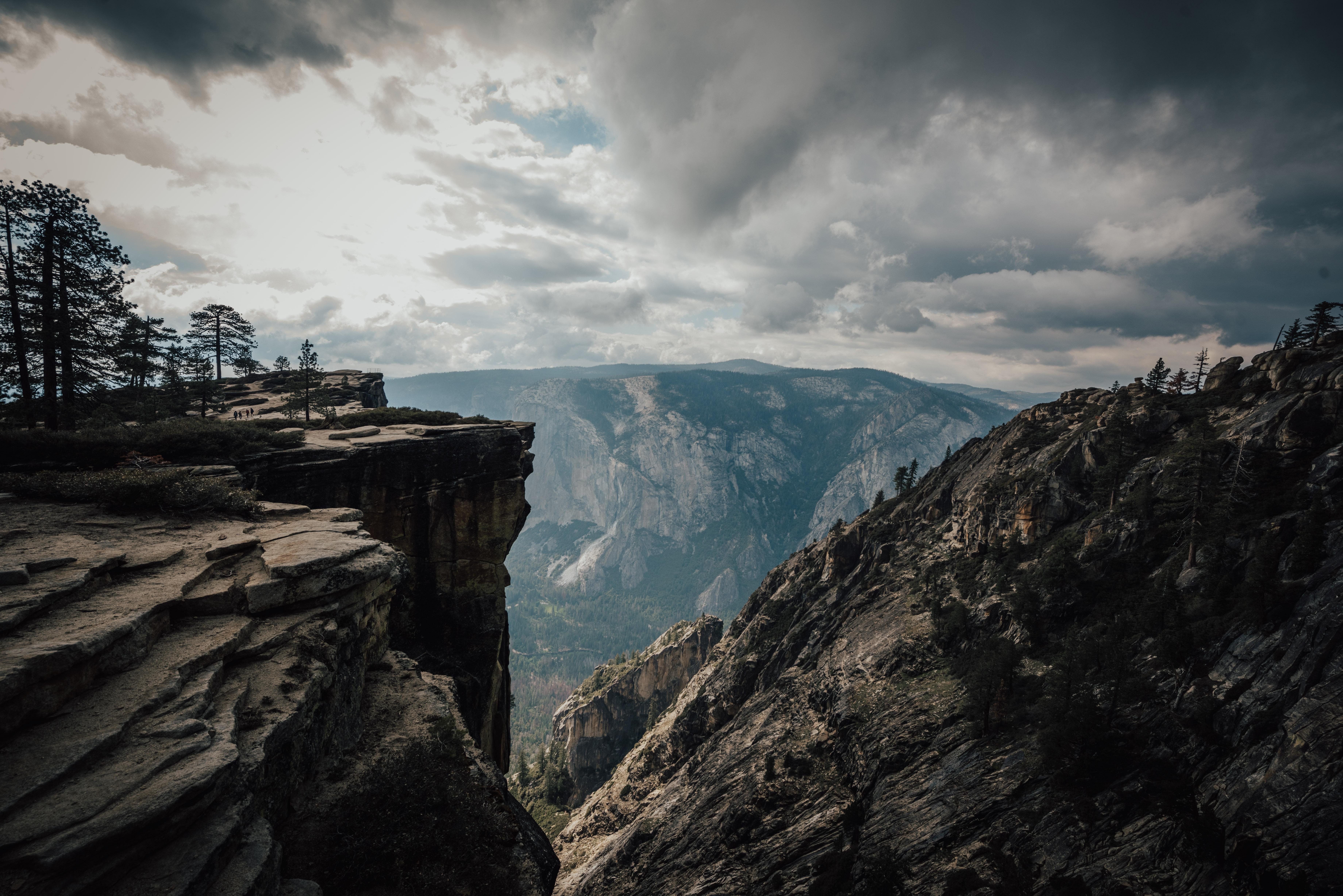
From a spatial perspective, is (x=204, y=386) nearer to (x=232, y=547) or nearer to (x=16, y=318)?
(x=16, y=318)

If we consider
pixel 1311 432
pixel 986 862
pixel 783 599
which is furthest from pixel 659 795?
pixel 1311 432

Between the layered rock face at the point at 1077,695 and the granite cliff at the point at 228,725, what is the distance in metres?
28.0

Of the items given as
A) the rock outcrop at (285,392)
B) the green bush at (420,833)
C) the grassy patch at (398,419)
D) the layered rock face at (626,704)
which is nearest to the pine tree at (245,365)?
the rock outcrop at (285,392)

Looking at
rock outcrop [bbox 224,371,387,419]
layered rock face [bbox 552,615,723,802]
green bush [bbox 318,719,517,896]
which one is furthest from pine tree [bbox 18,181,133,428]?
layered rock face [bbox 552,615,723,802]

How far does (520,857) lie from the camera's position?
1423 cm

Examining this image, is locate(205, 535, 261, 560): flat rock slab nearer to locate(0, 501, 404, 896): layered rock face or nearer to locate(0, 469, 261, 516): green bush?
locate(0, 501, 404, 896): layered rock face

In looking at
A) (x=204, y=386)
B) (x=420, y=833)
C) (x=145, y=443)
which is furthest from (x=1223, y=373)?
(x=204, y=386)

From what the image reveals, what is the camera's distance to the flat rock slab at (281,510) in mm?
23219

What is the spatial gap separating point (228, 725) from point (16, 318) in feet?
114

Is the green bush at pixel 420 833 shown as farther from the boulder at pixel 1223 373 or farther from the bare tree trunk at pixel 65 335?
the boulder at pixel 1223 373

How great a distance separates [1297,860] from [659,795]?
56.7 metres

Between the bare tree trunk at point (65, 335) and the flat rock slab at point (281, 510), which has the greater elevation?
the bare tree trunk at point (65, 335)

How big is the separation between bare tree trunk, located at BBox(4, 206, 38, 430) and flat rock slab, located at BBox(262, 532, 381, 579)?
930 inches

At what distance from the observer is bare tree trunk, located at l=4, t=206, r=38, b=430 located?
2720 centimetres
